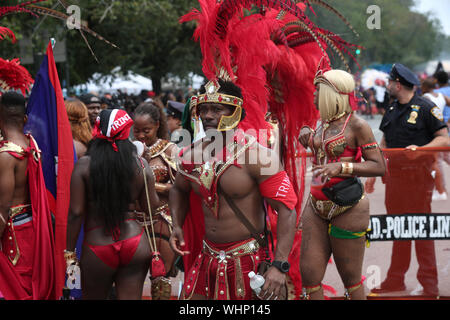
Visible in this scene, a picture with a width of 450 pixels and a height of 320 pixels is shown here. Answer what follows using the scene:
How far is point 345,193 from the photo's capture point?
445 cm

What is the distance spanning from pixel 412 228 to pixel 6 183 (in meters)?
3.74

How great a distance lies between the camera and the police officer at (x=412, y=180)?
18.7ft

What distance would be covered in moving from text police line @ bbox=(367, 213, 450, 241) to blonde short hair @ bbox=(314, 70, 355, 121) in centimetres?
164

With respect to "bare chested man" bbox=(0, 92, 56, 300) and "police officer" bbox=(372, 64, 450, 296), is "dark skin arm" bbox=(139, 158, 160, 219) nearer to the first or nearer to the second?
"bare chested man" bbox=(0, 92, 56, 300)

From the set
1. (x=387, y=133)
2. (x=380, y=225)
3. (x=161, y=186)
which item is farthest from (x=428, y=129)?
(x=161, y=186)

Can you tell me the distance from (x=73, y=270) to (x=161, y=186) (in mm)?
1480

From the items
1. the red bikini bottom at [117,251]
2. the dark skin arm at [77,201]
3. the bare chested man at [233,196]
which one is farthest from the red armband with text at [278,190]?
the dark skin arm at [77,201]

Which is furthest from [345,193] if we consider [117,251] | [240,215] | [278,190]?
[117,251]

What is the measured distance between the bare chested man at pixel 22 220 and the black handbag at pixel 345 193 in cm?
234

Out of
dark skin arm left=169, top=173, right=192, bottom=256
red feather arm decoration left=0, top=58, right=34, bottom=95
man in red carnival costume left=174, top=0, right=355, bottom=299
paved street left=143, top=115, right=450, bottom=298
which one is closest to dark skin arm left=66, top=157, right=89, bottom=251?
dark skin arm left=169, top=173, right=192, bottom=256

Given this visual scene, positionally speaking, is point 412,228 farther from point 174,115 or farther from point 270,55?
point 174,115

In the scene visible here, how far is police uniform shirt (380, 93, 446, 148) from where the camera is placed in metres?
5.85

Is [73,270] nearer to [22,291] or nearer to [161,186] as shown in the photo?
[22,291]
